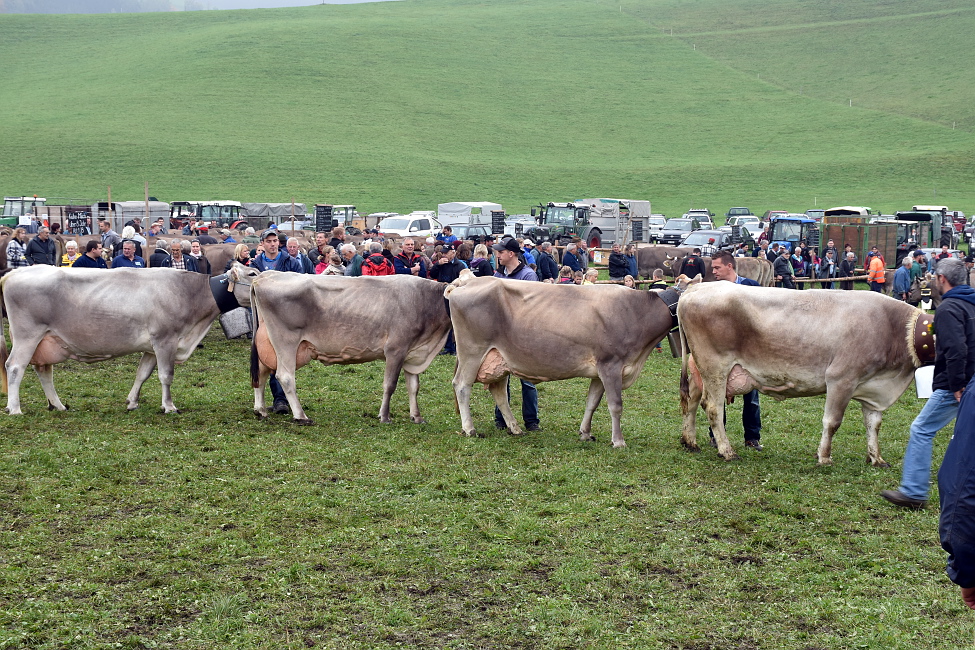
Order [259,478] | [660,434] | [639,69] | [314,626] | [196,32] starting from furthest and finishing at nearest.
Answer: [196,32] → [639,69] → [660,434] → [259,478] → [314,626]

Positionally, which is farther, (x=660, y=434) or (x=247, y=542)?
(x=660, y=434)

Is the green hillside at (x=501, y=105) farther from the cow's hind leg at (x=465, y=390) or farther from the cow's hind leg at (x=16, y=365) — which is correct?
the cow's hind leg at (x=465, y=390)

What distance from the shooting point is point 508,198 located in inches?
2744

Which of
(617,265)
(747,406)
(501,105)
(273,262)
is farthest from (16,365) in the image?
(501,105)

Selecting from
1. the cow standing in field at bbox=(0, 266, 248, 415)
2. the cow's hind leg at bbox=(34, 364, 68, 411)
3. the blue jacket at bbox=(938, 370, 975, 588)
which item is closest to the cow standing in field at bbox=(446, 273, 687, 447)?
the cow standing in field at bbox=(0, 266, 248, 415)

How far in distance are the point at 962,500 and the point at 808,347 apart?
6035 mm

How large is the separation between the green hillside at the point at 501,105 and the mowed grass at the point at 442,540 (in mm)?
56334

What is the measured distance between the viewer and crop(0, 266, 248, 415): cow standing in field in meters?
11.5

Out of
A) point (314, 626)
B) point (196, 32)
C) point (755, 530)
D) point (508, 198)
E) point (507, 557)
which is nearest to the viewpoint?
point (314, 626)

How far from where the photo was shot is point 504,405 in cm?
1150

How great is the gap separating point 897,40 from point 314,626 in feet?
374

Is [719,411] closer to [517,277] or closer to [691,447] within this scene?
[691,447]

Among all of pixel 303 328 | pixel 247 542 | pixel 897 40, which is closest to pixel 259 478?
pixel 247 542

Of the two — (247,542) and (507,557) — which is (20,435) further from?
(507,557)
